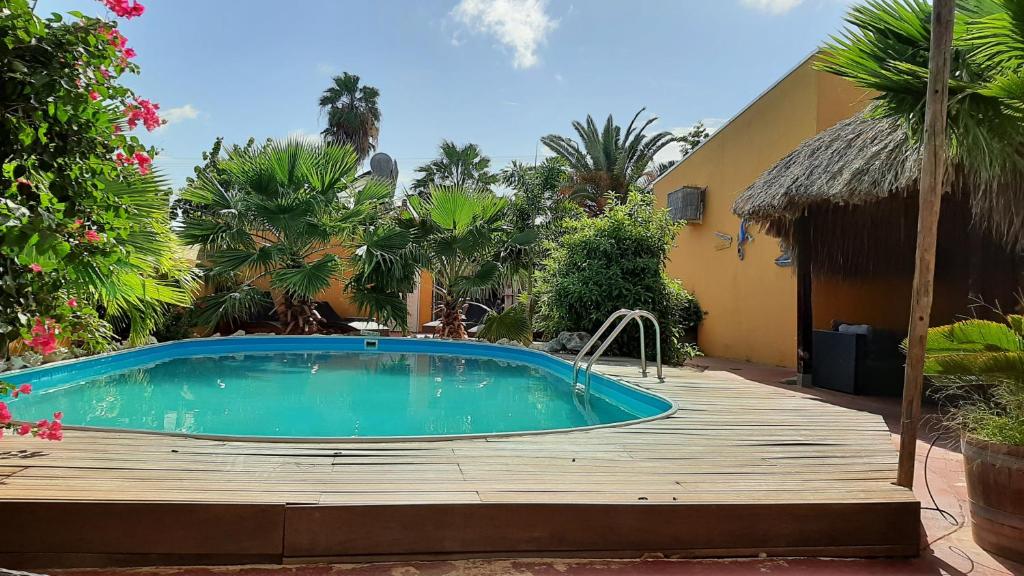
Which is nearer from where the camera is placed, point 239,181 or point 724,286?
point 239,181

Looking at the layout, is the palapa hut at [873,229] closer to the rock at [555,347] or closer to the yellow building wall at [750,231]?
the yellow building wall at [750,231]

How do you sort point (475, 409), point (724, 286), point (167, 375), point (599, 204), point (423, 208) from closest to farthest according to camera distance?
point (475, 409), point (167, 375), point (423, 208), point (724, 286), point (599, 204)

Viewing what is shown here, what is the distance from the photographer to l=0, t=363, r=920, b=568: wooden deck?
2070 millimetres

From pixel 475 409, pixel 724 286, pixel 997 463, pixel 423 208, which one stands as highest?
pixel 423 208

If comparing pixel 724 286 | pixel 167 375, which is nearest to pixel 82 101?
pixel 167 375

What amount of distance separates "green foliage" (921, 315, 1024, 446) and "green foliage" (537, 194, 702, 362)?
578 cm

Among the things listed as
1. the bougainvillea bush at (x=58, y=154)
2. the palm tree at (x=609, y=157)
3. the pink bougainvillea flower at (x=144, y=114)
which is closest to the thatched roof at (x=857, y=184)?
the pink bougainvillea flower at (x=144, y=114)

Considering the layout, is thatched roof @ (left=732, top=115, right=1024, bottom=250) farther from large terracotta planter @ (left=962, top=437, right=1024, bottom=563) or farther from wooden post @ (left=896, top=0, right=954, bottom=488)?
large terracotta planter @ (left=962, top=437, right=1024, bottom=563)

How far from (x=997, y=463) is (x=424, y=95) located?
15.5 m

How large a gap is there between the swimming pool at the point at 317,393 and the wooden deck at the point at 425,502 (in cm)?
45

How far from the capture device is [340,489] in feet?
7.70

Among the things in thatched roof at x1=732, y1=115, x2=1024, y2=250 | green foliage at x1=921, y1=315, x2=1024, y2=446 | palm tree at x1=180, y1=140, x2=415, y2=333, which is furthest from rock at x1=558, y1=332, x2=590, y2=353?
green foliage at x1=921, y1=315, x2=1024, y2=446

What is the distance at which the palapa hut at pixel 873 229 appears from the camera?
5.84 meters

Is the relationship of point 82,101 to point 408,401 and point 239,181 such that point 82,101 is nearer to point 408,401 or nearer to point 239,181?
point 408,401
